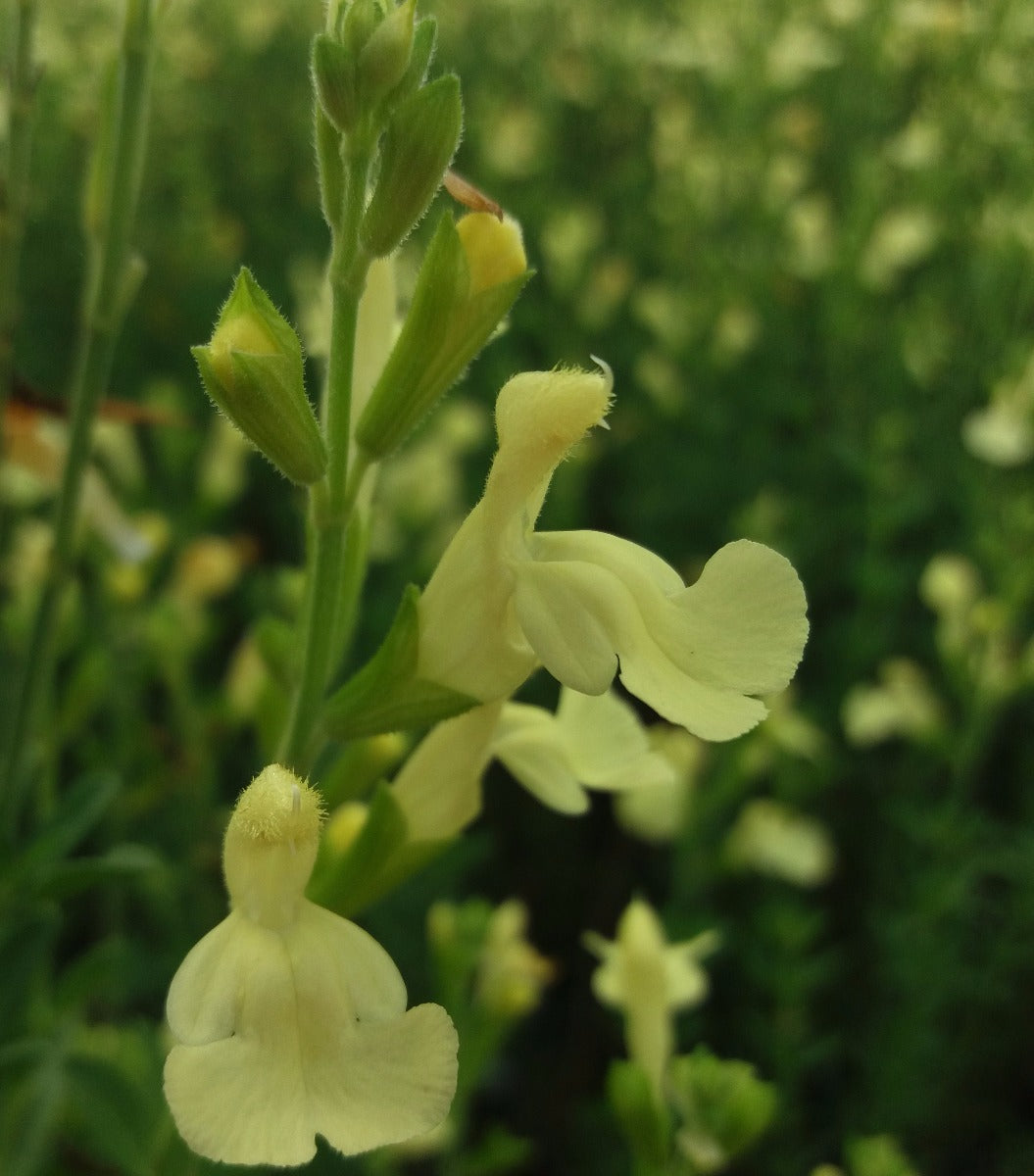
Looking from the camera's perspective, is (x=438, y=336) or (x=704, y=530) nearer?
(x=438, y=336)

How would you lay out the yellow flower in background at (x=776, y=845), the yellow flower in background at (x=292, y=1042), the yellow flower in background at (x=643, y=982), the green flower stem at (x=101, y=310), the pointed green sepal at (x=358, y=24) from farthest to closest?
1. the yellow flower in background at (x=776, y=845)
2. the yellow flower in background at (x=643, y=982)
3. the green flower stem at (x=101, y=310)
4. the pointed green sepal at (x=358, y=24)
5. the yellow flower in background at (x=292, y=1042)

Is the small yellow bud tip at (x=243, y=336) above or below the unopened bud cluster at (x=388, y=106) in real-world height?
below

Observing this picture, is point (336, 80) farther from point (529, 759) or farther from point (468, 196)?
point (529, 759)

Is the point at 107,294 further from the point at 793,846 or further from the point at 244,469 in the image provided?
the point at 244,469

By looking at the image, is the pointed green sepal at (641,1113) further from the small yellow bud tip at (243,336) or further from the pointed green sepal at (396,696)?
the small yellow bud tip at (243,336)

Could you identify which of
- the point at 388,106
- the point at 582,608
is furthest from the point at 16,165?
the point at 582,608

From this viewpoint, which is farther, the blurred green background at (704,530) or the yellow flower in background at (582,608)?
the blurred green background at (704,530)

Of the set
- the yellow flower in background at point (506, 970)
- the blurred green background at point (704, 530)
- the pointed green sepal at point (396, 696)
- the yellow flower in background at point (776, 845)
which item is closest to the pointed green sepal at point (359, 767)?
the pointed green sepal at point (396, 696)
